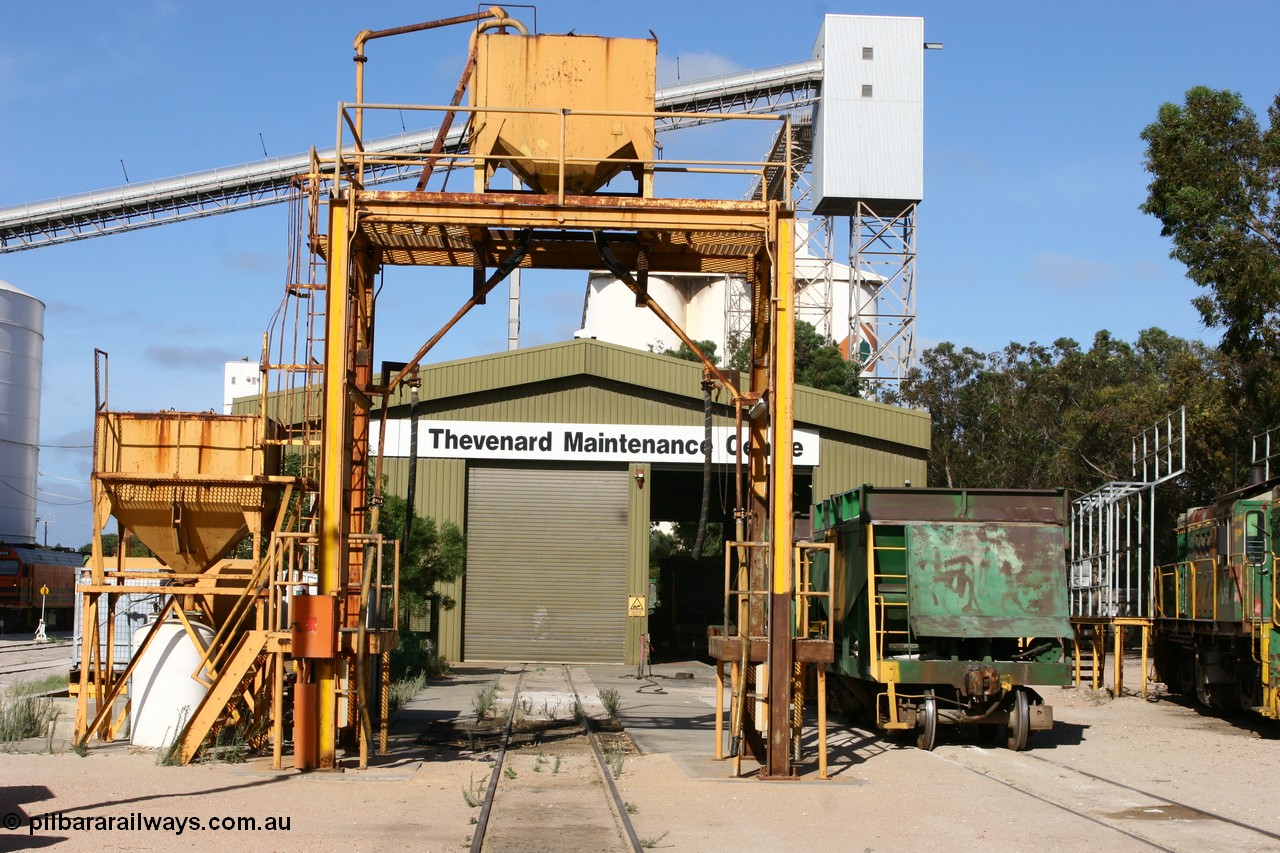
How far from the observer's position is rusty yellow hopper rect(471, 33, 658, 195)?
14.1 m

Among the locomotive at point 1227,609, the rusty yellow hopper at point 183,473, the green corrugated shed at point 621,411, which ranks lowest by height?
the locomotive at point 1227,609

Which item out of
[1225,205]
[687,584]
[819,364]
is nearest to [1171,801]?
[1225,205]

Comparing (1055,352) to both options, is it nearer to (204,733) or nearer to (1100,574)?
(1100,574)

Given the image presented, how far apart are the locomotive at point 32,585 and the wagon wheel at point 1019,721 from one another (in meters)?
37.8

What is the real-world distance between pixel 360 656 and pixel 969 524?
8.02m

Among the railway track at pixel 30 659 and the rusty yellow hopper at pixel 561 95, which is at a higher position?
the rusty yellow hopper at pixel 561 95

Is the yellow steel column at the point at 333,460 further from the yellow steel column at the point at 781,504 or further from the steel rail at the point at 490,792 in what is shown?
the yellow steel column at the point at 781,504

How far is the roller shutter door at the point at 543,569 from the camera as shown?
3669 centimetres

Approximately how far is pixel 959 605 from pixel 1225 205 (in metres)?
16.8

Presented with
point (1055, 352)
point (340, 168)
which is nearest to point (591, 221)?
point (340, 168)

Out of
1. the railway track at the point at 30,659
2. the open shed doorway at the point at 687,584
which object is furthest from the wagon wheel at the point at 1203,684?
the railway track at the point at 30,659

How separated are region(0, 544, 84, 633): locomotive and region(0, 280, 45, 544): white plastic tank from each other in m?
3.54

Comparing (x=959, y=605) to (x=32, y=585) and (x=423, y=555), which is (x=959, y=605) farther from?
(x=32, y=585)

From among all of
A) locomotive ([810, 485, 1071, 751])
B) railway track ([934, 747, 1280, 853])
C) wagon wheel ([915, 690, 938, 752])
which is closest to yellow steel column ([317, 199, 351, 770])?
locomotive ([810, 485, 1071, 751])
